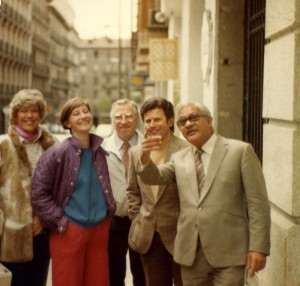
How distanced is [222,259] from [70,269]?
1.46m

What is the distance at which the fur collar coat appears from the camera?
16.4 feet

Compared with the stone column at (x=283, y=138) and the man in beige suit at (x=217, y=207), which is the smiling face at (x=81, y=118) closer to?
the man in beige suit at (x=217, y=207)

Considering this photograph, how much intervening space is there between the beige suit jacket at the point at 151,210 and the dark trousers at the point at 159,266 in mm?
72

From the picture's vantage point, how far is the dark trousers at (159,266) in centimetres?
459

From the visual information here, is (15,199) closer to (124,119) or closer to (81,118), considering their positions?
(81,118)

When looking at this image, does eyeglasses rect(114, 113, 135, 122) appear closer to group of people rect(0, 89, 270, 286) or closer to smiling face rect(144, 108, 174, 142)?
group of people rect(0, 89, 270, 286)

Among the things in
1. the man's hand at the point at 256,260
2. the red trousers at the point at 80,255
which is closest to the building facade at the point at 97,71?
the red trousers at the point at 80,255

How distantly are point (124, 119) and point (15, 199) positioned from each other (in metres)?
1.10

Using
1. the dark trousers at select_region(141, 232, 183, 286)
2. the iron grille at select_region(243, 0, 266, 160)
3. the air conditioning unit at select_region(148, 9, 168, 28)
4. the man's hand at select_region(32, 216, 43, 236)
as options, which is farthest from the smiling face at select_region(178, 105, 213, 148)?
the air conditioning unit at select_region(148, 9, 168, 28)

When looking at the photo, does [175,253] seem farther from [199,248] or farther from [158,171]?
[158,171]

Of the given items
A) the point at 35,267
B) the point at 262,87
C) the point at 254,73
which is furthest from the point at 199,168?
the point at 254,73

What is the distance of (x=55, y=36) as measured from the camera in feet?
310

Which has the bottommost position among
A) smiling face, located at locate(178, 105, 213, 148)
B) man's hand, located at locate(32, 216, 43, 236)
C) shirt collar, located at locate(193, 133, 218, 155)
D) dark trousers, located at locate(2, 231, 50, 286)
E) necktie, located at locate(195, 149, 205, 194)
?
dark trousers, located at locate(2, 231, 50, 286)

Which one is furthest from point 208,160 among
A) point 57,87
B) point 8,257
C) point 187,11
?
point 57,87
